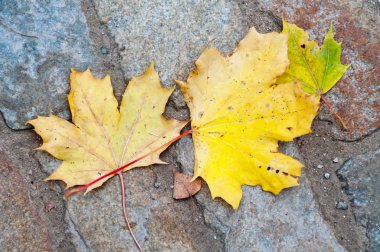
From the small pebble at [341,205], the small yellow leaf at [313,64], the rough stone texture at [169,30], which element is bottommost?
the small pebble at [341,205]

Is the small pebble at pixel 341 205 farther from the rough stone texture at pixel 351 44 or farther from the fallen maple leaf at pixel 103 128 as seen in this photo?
the fallen maple leaf at pixel 103 128

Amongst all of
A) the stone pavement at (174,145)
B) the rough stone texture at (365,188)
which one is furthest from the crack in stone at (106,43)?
the rough stone texture at (365,188)

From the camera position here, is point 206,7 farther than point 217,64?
Yes

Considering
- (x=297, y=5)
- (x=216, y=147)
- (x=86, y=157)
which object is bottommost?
(x=86, y=157)

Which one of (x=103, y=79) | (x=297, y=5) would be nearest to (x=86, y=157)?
(x=103, y=79)

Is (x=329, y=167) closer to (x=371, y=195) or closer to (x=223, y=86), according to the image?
(x=371, y=195)
